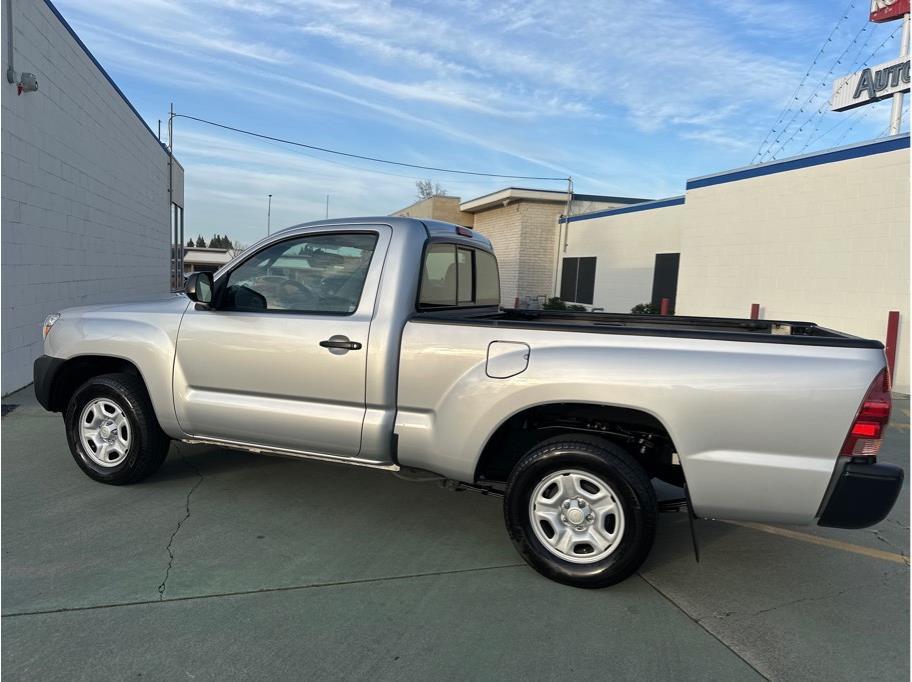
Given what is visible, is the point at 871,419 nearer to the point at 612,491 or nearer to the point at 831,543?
the point at 612,491

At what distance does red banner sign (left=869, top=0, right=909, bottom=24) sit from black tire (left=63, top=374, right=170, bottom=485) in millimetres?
17348

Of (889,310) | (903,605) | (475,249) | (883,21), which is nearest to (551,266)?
(883,21)

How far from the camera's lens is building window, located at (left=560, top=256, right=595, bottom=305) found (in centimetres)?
2203

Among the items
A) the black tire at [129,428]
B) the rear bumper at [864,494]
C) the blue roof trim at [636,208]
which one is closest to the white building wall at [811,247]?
the blue roof trim at [636,208]

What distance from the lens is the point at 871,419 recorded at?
290cm

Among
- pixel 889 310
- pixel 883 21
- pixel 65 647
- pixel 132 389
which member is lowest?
pixel 65 647

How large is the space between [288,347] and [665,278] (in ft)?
50.1

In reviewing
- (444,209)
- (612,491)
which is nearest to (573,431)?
(612,491)

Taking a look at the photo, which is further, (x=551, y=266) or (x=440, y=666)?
(x=551, y=266)

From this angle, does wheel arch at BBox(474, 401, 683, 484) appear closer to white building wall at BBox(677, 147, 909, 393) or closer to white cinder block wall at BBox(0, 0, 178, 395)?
white cinder block wall at BBox(0, 0, 178, 395)

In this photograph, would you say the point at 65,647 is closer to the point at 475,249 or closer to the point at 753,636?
the point at 753,636

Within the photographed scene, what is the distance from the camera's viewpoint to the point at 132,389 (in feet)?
14.6

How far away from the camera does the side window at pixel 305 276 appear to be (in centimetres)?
401

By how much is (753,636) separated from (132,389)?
13.3ft
